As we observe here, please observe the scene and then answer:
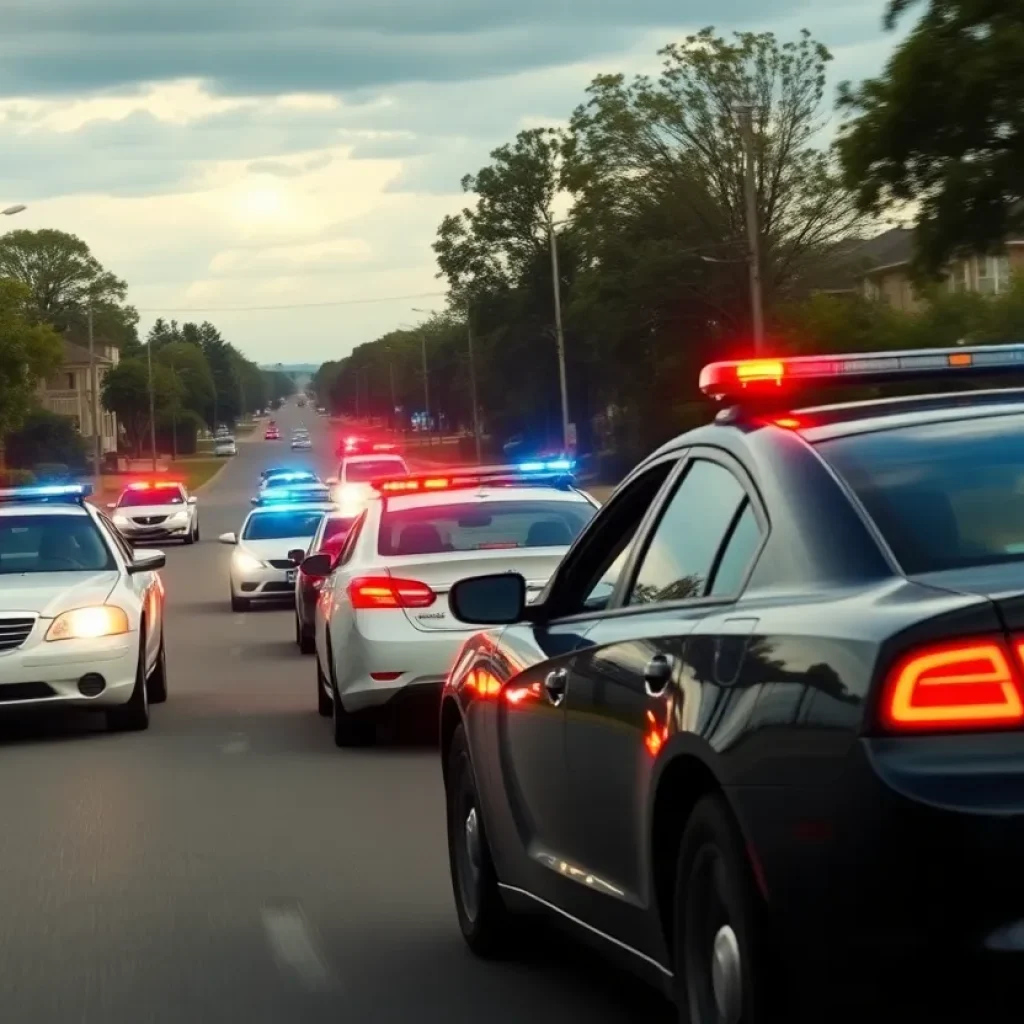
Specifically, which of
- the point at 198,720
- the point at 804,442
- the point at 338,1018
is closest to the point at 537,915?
the point at 338,1018

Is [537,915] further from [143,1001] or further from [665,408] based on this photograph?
[665,408]

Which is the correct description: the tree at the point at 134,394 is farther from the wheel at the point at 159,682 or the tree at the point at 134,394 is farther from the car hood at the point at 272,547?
the wheel at the point at 159,682

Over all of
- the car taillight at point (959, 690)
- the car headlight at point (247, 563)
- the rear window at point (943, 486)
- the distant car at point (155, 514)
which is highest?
the rear window at point (943, 486)

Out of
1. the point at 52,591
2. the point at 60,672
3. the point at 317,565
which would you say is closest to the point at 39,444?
the point at 317,565

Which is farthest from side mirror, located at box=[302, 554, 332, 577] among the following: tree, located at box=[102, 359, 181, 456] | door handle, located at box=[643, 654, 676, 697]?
tree, located at box=[102, 359, 181, 456]

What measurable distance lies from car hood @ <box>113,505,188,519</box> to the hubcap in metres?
50.9

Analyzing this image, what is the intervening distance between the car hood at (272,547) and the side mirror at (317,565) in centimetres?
1387

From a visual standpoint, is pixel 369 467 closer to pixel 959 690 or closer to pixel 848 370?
pixel 848 370

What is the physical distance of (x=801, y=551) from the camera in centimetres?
477

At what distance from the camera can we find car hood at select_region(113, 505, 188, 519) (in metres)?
55.1

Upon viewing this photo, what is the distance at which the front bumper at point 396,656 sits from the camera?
13.4 metres

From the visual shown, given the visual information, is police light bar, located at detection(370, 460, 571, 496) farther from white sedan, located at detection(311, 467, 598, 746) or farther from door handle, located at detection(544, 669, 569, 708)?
door handle, located at detection(544, 669, 569, 708)

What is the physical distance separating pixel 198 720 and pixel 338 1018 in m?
9.38

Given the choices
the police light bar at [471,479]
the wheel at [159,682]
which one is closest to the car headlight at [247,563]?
the wheel at [159,682]
